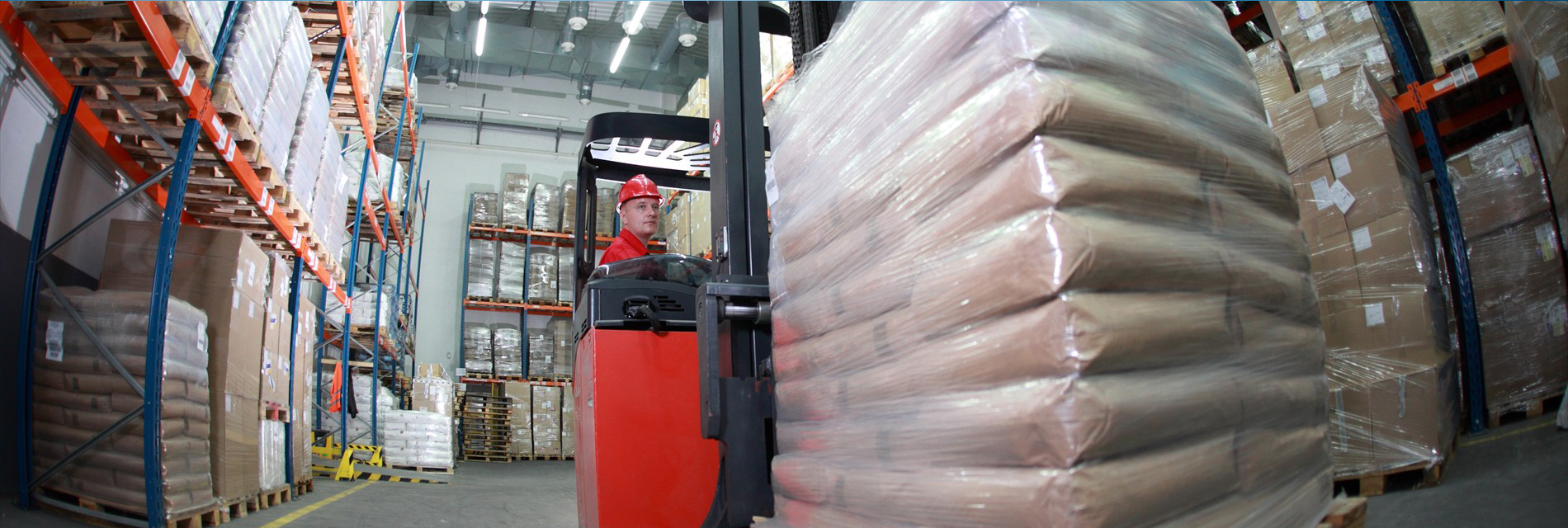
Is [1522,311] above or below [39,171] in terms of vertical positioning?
below

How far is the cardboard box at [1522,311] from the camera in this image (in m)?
4.11

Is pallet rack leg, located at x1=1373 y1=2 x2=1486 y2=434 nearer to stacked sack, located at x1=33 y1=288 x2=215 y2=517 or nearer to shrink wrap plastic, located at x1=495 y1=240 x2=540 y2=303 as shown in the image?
stacked sack, located at x1=33 y1=288 x2=215 y2=517

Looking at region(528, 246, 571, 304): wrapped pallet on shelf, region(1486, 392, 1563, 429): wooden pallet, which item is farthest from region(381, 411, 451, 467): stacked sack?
region(1486, 392, 1563, 429): wooden pallet

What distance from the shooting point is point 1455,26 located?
4699 mm

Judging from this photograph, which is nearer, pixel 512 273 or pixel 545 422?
pixel 545 422

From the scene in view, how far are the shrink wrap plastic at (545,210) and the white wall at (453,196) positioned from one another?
1743 millimetres

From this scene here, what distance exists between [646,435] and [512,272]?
12.1 meters

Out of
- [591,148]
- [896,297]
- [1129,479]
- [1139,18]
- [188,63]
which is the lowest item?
[1129,479]

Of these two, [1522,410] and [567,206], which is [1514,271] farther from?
[567,206]

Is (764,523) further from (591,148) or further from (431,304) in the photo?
(431,304)

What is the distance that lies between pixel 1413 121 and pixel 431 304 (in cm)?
1390

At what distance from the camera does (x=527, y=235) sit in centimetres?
1366

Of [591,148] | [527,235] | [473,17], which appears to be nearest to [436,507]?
[591,148]

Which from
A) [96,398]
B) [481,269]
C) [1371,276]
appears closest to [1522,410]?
[1371,276]
